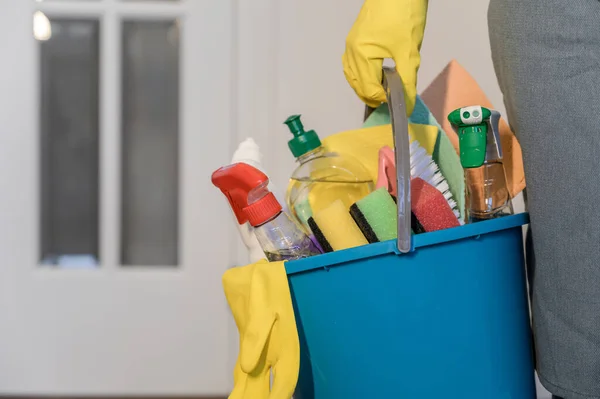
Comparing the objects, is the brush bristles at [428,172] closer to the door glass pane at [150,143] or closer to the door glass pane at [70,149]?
the door glass pane at [150,143]

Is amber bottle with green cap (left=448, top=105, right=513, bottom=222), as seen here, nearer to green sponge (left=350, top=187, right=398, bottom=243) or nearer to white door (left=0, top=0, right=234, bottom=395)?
green sponge (left=350, top=187, right=398, bottom=243)

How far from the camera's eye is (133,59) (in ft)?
4.05

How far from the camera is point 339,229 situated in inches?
22.1

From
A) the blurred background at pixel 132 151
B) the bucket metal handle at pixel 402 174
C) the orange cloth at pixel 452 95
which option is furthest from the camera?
the blurred background at pixel 132 151

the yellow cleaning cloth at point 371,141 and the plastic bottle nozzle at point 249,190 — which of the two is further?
the yellow cleaning cloth at point 371,141

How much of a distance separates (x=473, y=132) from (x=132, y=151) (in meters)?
0.87

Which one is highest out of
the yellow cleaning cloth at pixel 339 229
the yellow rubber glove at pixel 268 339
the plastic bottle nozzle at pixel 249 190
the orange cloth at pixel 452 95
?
the orange cloth at pixel 452 95

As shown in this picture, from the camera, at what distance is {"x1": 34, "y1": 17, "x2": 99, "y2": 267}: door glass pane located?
1230 mm

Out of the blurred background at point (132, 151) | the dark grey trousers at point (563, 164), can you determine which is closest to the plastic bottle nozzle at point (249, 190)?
the dark grey trousers at point (563, 164)

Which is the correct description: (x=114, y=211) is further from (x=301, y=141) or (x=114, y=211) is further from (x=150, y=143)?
(x=301, y=141)

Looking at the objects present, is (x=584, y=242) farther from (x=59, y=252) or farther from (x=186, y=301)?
(x=59, y=252)

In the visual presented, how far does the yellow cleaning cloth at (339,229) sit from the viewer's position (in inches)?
22.1

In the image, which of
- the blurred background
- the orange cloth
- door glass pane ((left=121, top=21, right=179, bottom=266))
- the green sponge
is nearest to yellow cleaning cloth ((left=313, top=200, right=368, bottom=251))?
the green sponge

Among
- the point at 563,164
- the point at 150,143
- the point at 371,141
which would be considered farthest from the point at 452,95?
the point at 150,143
